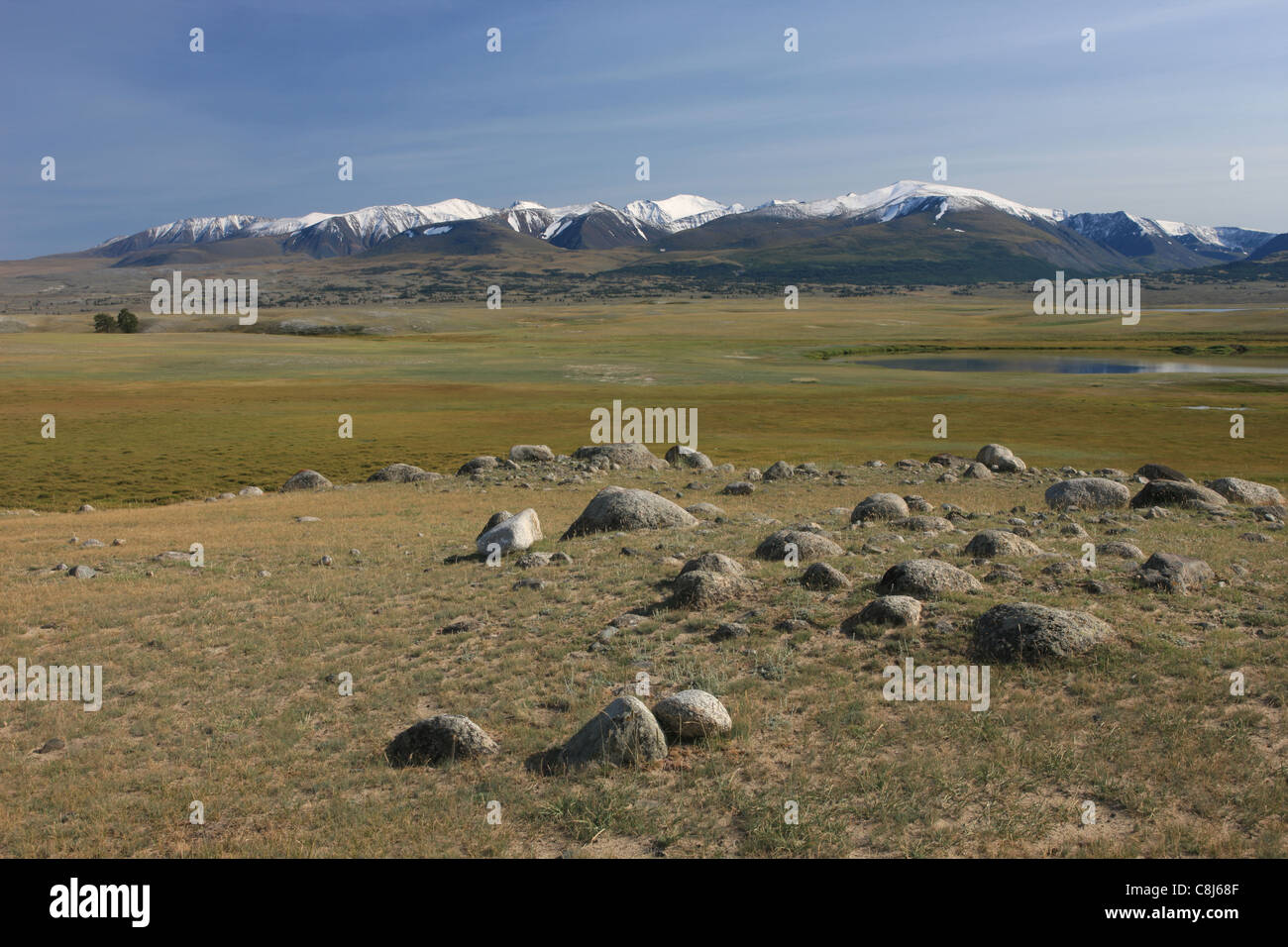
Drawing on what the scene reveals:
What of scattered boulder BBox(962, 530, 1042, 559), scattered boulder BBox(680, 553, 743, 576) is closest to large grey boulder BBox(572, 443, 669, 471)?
scattered boulder BBox(962, 530, 1042, 559)

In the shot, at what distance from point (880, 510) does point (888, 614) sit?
37.2 feet

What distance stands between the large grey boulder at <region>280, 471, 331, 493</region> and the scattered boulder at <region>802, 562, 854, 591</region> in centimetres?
3204

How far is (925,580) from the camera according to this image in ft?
53.4

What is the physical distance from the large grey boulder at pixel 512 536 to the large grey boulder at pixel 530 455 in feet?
68.5

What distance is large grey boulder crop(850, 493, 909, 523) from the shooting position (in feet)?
84.4

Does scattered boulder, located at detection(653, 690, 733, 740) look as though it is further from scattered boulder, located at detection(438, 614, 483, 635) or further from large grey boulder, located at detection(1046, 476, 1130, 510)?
large grey boulder, located at detection(1046, 476, 1130, 510)

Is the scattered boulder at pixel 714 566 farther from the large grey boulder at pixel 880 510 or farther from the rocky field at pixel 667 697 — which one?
the large grey boulder at pixel 880 510

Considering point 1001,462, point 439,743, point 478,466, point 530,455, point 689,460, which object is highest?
point 530,455

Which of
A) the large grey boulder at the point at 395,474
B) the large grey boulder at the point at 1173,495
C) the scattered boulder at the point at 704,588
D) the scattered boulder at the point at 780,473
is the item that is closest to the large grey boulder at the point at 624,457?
the scattered boulder at the point at 780,473

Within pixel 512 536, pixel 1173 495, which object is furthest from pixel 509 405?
pixel 1173 495

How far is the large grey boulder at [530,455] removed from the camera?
4566 centimetres

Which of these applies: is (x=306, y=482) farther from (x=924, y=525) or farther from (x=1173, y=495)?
(x=1173, y=495)
